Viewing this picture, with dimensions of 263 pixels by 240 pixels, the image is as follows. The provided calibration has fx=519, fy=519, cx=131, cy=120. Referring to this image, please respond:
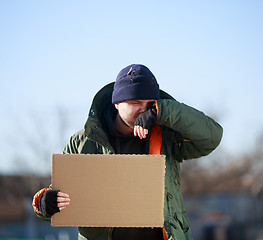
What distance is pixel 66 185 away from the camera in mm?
3107

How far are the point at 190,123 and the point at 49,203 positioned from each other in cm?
102

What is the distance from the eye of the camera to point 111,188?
10.1ft

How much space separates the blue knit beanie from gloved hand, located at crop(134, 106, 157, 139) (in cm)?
20

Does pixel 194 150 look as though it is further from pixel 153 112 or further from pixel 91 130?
pixel 91 130

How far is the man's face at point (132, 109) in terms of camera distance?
3.42m

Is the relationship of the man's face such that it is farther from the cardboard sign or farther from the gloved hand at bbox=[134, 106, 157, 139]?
the cardboard sign

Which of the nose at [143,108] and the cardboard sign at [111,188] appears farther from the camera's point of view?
the nose at [143,108]

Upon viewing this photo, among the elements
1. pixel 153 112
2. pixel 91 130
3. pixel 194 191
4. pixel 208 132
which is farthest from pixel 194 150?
pixel 194 191

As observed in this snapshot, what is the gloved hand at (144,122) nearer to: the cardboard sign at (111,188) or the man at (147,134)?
the man at (147,134)

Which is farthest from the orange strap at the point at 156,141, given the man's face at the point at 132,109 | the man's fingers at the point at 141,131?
the man's fingers at the point at 141,131

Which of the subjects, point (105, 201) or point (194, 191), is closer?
point (105, 201)

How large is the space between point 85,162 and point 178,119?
66cm

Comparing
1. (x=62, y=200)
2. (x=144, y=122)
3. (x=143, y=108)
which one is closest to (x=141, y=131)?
(x=144, y=122)

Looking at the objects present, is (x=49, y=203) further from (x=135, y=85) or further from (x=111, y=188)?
(x=135, y=85)
